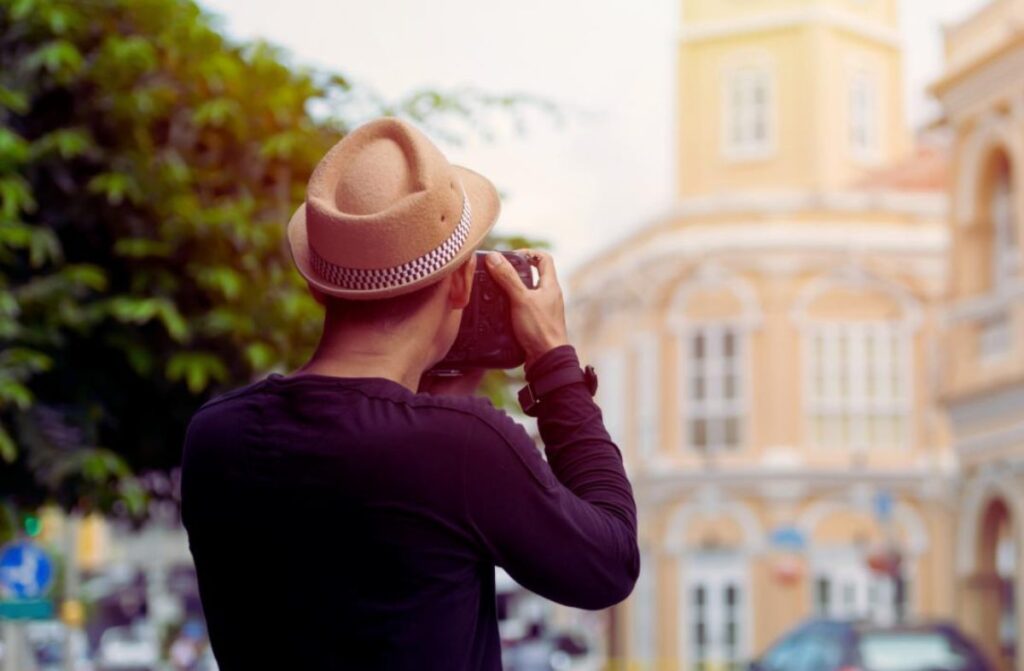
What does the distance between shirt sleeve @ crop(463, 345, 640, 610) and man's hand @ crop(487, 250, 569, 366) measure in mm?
206

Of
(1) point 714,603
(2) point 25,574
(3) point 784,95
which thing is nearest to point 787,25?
(3) point 784,95

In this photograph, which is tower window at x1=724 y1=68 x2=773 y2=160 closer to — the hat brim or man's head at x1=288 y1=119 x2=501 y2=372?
the hat brim

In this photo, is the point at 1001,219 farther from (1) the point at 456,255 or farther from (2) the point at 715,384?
(1) the point at 456,255

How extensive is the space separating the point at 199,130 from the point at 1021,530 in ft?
50.1

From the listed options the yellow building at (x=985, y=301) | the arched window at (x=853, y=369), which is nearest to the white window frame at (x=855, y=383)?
the arched window at (x=853, y=369)

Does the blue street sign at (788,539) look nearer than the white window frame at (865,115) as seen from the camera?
Yes

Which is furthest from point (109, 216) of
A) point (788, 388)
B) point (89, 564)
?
point (89, 564)

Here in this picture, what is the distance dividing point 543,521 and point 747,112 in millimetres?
42804

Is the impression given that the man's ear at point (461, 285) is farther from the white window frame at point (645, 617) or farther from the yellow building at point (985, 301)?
the white window frame at point (645, 617)

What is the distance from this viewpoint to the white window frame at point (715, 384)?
4262cm

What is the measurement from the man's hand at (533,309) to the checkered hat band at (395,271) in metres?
0.09

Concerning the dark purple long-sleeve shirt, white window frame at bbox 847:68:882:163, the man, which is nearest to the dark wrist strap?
the man

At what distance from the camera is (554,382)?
293 centimetres

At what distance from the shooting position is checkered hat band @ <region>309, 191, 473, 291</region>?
2832 millimetres
